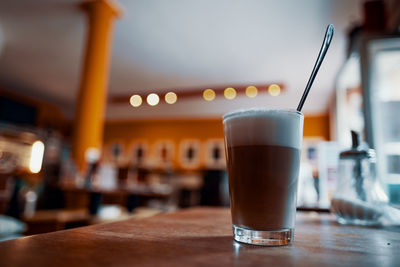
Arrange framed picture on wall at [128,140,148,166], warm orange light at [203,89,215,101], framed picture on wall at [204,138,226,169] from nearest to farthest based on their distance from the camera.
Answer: warm orange light at [203,89,215,101], framed picture on wall at [204,138,226,169], framed picture on wall at [128,140,148,166]

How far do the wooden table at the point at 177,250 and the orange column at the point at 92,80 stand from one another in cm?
334

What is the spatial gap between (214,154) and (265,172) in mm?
8112

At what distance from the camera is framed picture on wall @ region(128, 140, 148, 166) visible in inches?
357

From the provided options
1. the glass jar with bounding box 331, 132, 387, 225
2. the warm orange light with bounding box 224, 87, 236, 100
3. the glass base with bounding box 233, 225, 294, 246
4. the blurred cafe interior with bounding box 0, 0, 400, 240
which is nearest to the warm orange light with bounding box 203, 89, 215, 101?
the blurred cafe interior with bounding box 0, 0, 400, 240

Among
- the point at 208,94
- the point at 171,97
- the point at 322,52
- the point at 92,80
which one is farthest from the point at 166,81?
the point at 322,52

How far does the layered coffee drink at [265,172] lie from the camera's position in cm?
40

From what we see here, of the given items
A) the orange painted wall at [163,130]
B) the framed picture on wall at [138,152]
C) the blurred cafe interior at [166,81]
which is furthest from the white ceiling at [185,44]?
the framed picture on wall at [138,152]

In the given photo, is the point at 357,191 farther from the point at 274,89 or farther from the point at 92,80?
the point at 274,89

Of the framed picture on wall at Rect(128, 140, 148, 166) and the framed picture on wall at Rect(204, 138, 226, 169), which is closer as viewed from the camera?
the framed picture on wall at Rect(204, 138, 226, 169)

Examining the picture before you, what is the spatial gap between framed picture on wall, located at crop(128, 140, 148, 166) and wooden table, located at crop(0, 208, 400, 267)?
28.9ft

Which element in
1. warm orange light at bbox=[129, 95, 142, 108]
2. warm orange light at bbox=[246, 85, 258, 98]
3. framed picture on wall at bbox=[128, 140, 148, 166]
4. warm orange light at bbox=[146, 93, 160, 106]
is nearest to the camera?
warm orange light at bbox=[246, 85, 258, 98]

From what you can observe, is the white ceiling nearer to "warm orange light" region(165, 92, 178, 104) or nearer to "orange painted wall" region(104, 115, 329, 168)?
"warm orange light" region(165, 92, 178, 104)

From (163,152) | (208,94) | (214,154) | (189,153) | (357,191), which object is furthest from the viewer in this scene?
(163,152)

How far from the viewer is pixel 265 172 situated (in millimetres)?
410
